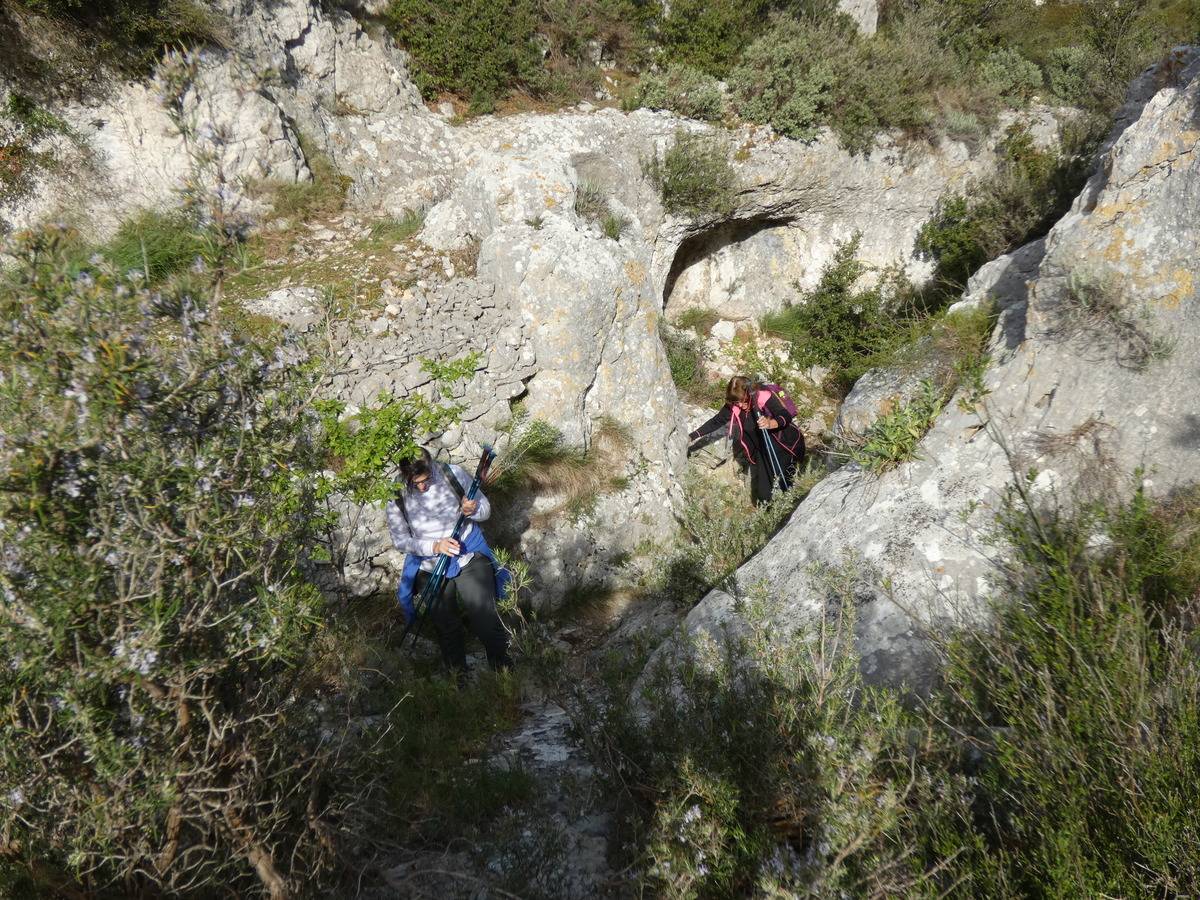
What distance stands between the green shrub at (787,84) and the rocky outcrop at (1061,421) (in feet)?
14.3

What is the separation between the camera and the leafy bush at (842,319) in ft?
27.1

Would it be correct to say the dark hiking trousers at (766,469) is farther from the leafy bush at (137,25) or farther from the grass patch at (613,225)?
the leafy bush at (137,25)

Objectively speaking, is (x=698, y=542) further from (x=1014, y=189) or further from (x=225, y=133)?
(x=1014, y=189)

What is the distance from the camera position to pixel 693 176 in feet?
25.5

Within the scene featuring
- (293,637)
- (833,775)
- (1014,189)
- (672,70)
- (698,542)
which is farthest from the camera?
(672,70)

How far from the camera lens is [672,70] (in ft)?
27.4

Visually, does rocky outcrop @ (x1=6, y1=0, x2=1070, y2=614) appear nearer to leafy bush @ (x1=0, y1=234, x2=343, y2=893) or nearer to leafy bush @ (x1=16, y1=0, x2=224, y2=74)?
leafy bush @ (x1=16, y1=0, x2=224, y2=74)

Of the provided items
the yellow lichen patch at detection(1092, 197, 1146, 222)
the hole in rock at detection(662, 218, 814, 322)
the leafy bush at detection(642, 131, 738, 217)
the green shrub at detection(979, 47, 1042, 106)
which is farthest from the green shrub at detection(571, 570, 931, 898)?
the green shrub at detection(979, 47, 1042, 106)

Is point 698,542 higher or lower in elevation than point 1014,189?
lower

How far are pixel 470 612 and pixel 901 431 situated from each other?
3.31 metres

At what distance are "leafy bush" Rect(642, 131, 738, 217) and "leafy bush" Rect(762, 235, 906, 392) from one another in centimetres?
194

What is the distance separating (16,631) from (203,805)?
2.56 ft

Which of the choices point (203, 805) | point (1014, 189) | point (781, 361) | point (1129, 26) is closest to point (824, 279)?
point (781, 361)

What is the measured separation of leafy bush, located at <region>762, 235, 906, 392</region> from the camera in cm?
827
